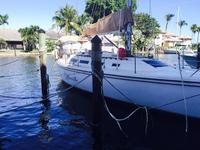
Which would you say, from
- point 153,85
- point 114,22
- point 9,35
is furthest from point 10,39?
point 153,85

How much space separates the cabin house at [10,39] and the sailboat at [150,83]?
62.3 metres

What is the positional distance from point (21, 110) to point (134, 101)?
5.03 metres

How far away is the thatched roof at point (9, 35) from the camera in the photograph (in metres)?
72.7

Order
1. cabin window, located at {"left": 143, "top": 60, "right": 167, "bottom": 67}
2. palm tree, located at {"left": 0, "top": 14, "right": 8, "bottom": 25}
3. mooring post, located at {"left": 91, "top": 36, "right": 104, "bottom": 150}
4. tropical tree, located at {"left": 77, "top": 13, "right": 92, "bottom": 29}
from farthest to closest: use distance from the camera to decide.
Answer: palm tree, located at {"left": 0, "top": 14, "right": 8, "bottom": 25} → tropical tree, located at {"left": 77, "top": 13, "right": 92, "bottom": 29} → cabin window, located at {"left": 143, "top": 60, "right": 167, "bottom": 67} → mooring post, located at {"left": 91, "top": 36, "right": 104, "bottom": 150}

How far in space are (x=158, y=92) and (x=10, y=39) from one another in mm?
67733

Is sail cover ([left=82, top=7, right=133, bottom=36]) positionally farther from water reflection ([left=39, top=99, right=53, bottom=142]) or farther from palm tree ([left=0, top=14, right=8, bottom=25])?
palm tree ([left=0, top=14, right=8, bottom=25])

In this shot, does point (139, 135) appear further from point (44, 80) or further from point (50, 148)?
point (44, 80)

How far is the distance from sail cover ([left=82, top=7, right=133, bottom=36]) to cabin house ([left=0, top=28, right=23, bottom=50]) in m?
59.7

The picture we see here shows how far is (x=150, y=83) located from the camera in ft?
35.3

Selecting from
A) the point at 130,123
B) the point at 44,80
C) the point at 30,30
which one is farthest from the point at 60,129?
the point at 30,30

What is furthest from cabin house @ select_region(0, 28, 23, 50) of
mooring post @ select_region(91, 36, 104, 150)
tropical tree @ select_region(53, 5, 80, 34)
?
mooring post @ select_region(91, 36, 104, 150)

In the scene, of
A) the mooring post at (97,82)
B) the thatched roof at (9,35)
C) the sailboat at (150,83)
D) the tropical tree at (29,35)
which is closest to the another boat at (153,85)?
the sailboat at (150,83)

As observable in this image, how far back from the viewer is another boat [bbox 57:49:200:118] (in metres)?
9.81

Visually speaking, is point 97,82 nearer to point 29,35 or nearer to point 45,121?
point 45,121
